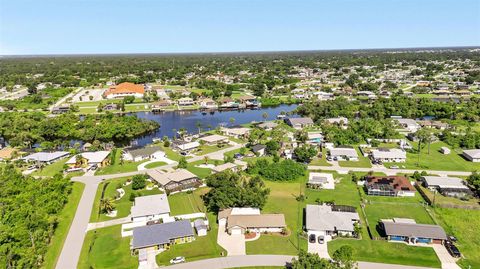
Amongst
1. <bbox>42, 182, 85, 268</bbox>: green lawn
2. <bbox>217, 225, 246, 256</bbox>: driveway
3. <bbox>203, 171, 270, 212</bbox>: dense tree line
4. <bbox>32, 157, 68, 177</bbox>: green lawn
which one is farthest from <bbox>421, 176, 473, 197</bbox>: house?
<bbox>32, 157, 68, 177</bbox>: green lawn

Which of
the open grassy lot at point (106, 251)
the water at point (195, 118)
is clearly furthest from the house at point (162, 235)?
the water at point (195, 118)

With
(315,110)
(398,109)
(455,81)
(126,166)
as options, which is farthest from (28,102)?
(455,81)

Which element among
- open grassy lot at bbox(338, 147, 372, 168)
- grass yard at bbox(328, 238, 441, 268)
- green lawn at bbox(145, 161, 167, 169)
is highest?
green lawn at bbox(145, 161, 167, 169)

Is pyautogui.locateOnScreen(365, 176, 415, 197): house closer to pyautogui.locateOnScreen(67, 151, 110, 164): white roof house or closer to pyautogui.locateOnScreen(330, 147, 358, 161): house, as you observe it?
pyautogui.locateOnScreen(330, 147, 358, 161): house

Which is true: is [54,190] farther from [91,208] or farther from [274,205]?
[274,205]

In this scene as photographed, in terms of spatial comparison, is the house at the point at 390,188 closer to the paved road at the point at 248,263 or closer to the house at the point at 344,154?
the house at the point at 344,154

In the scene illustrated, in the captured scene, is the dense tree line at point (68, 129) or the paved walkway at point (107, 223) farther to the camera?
the dense tree line at point (68, 129)
